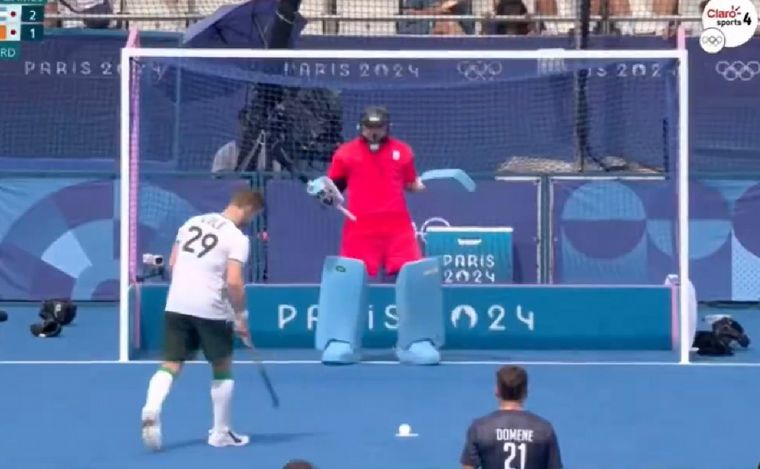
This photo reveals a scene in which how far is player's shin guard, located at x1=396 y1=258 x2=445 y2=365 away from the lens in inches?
613

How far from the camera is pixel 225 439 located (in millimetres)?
12000

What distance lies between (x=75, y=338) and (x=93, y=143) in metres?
5.15

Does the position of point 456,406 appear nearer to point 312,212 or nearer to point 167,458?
point 167,458

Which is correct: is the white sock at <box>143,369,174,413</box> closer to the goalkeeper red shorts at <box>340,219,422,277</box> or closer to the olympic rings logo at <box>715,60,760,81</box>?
the goalkeeper red shorts at <box>340,219,422,277</box>

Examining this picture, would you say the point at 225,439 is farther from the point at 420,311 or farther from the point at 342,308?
the point at 420,311

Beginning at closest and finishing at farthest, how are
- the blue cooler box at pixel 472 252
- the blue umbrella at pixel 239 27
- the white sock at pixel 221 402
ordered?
the white sock at pixel 221 402, the blue cooler box at pixel 472 252, the blue umbrella at pixel 239 27

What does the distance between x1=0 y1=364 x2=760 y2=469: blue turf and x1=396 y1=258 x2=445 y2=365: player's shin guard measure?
0.26m

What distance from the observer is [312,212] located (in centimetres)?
1920

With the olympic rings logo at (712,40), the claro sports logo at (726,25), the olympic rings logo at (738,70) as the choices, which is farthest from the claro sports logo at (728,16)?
the olympic rings logo at (738,70)

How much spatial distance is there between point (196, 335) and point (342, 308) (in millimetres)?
3507

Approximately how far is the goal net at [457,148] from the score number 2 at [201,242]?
3.85 meters

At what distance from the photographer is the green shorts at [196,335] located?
11984 mm

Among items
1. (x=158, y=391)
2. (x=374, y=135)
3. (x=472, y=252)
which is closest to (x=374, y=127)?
(x=374, y=135)

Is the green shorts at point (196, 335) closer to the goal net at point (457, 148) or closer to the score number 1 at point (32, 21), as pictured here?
the goal net at point (457, 148)
